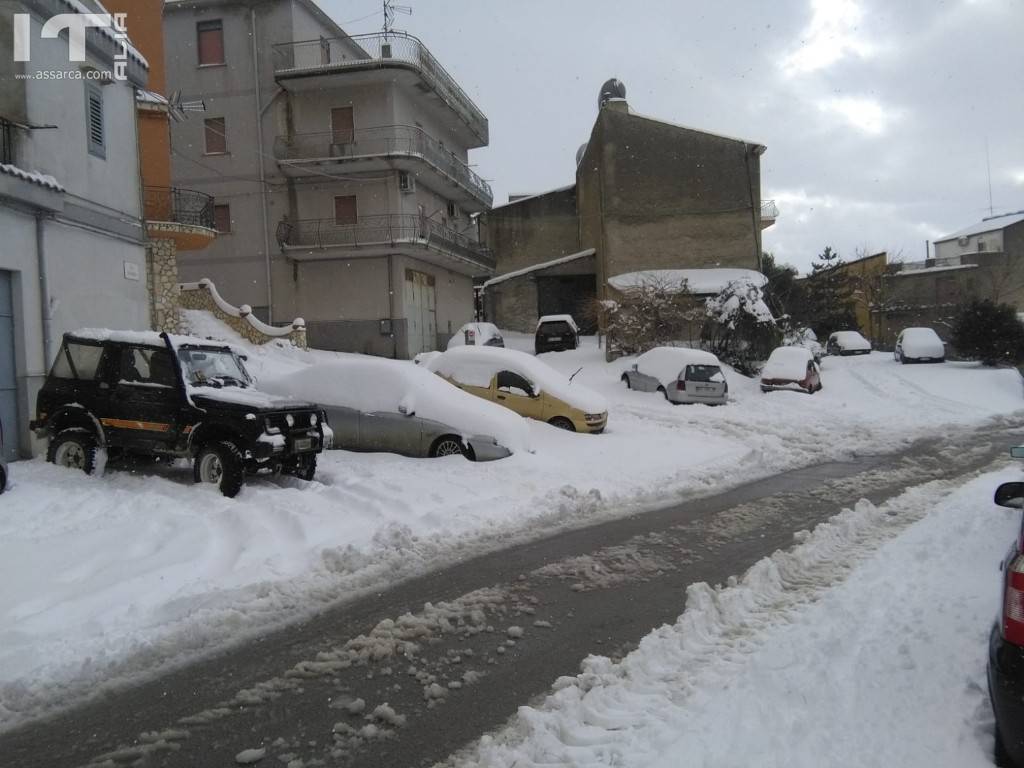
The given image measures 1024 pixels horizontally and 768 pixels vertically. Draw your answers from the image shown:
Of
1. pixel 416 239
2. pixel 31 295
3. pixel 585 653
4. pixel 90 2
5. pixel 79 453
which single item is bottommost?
pixel 585 653

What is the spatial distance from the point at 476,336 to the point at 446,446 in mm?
17267

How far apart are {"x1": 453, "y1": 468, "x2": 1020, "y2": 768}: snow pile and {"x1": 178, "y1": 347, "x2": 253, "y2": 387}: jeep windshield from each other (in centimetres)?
702

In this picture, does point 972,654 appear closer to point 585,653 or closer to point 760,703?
point 760,703

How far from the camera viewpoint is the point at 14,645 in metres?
4.77

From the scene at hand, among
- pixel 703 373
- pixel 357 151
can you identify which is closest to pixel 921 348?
pixel 703 373

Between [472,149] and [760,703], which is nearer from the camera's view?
[760,703]

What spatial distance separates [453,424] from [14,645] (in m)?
7.02

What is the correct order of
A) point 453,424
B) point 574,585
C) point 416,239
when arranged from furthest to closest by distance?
point 416,239, point 453,424, point 574,585

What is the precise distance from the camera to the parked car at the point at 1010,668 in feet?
8.95

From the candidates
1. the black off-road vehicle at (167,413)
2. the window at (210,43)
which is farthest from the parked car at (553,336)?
the black off-road vehicle at (167,413)

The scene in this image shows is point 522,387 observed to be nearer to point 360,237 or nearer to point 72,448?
point 72,448

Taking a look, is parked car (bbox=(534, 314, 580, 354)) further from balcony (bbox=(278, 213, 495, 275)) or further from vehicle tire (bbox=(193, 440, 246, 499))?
vehicle tire (bbox=(193, 440, 246, 499))

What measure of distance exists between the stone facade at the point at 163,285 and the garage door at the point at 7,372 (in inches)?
303

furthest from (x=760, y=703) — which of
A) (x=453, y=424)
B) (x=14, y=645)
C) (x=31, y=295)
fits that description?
(x=31, y=295)
